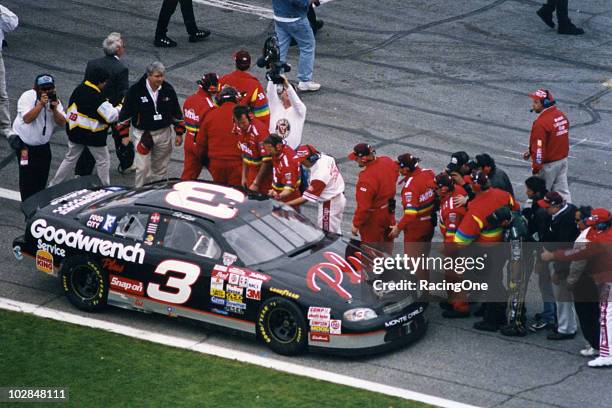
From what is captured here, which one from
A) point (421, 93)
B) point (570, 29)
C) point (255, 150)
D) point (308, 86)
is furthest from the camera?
point (570, 29)

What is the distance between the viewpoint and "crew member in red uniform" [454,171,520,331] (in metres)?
12.8

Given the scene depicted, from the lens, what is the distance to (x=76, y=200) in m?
13.7

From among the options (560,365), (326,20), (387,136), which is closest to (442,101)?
(387,136)

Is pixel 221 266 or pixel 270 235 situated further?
pixel 270 235

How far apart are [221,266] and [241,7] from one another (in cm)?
1267

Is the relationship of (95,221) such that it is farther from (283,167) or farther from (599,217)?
(599,217)

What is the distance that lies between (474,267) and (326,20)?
37.3ft

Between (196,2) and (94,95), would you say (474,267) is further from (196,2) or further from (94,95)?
(196,2)

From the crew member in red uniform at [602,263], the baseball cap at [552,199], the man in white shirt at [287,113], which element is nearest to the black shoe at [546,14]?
the man in white shirt at [287,113]

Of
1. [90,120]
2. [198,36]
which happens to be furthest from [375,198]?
[198,36]

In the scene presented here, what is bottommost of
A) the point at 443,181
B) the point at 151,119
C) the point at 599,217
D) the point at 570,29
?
the point at 151,119

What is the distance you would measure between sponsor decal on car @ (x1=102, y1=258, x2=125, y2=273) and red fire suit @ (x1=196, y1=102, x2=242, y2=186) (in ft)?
8.51

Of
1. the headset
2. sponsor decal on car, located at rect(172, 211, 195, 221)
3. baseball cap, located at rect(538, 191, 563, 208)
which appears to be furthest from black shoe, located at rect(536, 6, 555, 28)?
sponsor decal on car, located at rect(172, 211, 195, 221)

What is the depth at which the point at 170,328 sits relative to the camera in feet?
42.4
